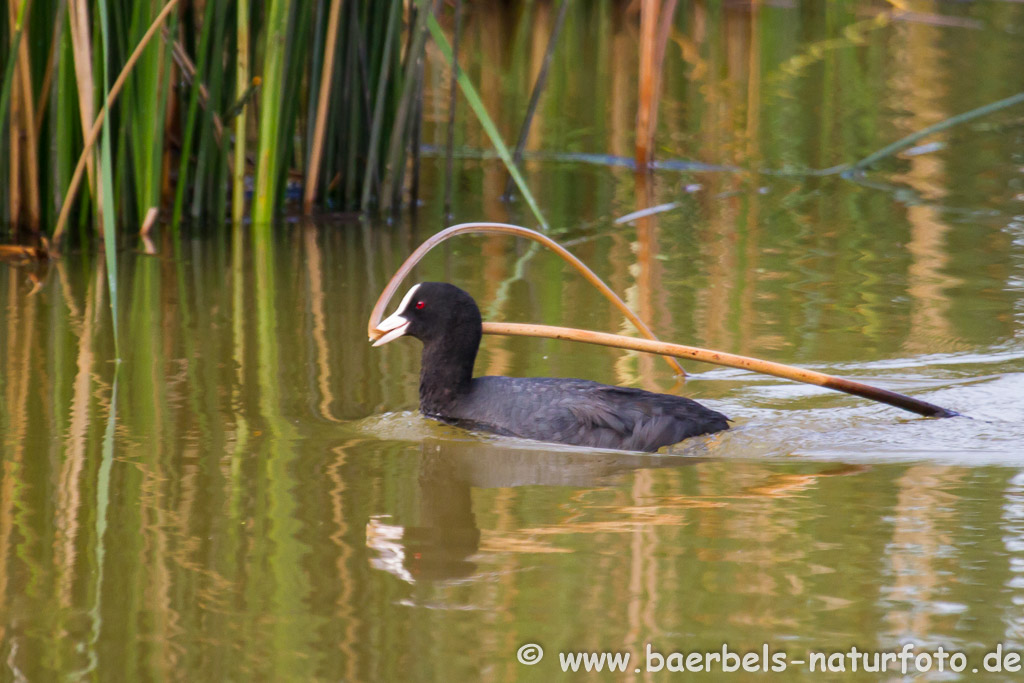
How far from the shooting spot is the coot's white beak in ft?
16.3

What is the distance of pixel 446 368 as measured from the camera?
494 cm

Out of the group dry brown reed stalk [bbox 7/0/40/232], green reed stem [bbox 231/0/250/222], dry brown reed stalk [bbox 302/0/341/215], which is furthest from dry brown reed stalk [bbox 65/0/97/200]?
dry brown reed stalk [bbox 302/0/341/215]

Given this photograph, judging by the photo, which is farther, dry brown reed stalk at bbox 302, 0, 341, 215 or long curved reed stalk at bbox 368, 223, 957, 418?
dry brown reed stalk at bbox 302, 0, 341, 215

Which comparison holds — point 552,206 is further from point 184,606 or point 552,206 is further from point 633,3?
point 633,3

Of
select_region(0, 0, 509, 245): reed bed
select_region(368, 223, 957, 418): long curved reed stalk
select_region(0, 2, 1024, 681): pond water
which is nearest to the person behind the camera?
select_region(0, 2, 1024, 681): pond water

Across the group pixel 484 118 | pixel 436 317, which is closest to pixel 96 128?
pixel 484 118

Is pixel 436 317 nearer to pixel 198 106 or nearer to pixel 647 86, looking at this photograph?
pixel 198 106

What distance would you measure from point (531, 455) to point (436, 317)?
0.72 metres

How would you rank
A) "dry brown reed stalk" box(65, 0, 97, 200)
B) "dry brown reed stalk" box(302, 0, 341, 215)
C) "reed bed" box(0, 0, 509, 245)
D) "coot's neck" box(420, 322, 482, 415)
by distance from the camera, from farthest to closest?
1. "dry brown reed stalk" box(302, 0, 341, 215)
2. "reed bed" box(0, 0, 509, 245)
3. "dry brown reed stalk" box(65, 0, 97, 200)
4. "coot's neck" box(420, 322, 482, 415)

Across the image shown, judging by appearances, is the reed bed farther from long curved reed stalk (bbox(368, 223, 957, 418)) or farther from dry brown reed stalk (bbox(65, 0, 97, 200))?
long curved reed stalk (bbox(368, 223, 957, 418))

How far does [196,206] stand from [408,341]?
2.14 meters

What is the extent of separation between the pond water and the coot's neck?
0.32 feet

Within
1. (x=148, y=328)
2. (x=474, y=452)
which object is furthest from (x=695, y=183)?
(x=474, y=452)

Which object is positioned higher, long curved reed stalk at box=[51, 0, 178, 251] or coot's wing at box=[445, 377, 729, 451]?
long curved reed stalk at box=[51, 0, 178, 251]
